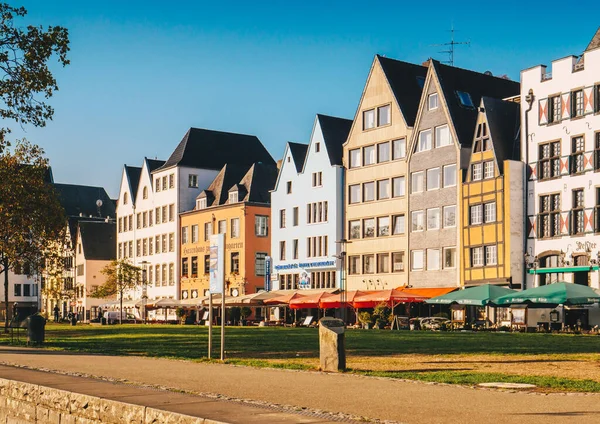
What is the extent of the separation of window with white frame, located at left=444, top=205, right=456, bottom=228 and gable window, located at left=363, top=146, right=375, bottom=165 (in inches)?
357

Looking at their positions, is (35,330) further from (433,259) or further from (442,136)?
(442,136)

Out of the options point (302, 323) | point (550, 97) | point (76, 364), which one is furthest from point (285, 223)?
point (76, 364)

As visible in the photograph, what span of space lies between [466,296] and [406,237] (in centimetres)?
2071

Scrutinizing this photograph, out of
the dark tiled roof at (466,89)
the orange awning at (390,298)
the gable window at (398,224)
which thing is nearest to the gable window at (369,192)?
the gable window at (398,224)

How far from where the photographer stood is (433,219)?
67.8 metres

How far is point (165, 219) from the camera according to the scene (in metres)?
101

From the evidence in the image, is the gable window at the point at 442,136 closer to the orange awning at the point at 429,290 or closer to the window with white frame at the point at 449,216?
the window with white frame at the point at 449,216

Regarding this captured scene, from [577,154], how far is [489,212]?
713 centimetres

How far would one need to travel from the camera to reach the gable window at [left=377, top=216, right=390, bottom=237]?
2847 inches

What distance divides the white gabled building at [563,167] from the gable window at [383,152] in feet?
44.4

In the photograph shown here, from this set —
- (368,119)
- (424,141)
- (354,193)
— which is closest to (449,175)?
(424,141)

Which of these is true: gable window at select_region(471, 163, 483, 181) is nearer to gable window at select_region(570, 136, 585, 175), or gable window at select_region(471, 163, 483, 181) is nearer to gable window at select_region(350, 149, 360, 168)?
gable window at select_region(570, 136, 585, 175)

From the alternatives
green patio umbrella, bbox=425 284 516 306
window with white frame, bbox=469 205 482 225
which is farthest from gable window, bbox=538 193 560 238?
green patio umbrella, bbox=425 284 516 306

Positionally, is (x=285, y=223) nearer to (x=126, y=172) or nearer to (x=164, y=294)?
(x=164, y=294)
